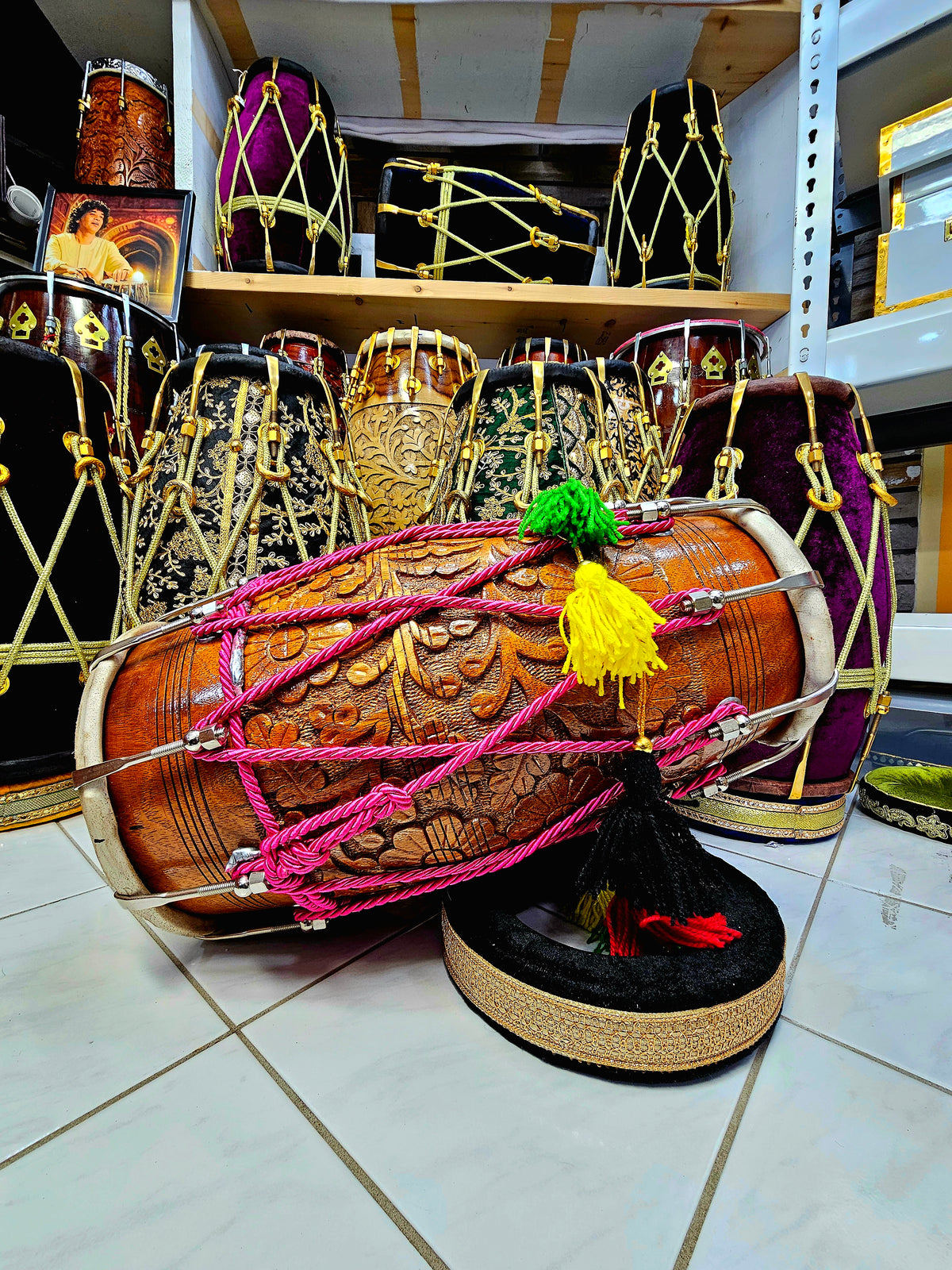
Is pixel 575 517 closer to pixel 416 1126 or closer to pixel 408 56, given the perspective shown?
pixel 416 1126

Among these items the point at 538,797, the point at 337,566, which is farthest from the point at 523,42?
the point at 538,797

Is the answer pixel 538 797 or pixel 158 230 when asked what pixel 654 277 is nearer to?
pixel 158 230

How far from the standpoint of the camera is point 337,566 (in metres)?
0.54

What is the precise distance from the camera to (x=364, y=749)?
0.46 metres

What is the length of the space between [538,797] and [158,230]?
5.42 ft

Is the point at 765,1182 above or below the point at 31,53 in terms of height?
below

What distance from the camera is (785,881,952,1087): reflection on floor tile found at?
1.51 ft

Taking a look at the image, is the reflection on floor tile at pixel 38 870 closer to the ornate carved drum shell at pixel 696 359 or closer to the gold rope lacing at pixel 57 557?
the gold rope lacing at pixel 57 557

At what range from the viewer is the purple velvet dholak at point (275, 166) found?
1.41 meters

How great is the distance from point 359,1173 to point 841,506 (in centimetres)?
92

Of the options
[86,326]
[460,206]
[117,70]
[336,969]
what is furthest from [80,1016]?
[117,70]

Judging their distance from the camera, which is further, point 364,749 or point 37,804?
point 37,804

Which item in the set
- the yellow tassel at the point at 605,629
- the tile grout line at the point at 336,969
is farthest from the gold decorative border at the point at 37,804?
the yellow tassel at the point at 605,629

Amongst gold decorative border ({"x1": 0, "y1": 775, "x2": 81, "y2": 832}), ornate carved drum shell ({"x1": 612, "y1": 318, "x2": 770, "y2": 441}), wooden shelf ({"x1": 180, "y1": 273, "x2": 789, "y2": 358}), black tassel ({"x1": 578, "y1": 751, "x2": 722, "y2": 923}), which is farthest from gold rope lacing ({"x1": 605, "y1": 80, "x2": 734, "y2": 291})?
gold decorative border ({"x1": 0, "y1": 775, "x2": 81, "y2": 832})
